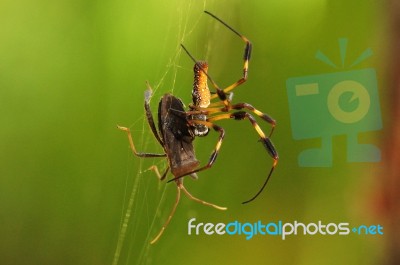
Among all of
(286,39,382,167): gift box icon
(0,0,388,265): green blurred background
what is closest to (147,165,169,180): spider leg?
(0,0,388,265): green blurred background

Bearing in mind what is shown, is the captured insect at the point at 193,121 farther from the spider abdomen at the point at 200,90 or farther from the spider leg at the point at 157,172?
the spider leg at the point at 157,172

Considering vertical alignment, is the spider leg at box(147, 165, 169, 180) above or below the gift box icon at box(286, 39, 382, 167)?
below

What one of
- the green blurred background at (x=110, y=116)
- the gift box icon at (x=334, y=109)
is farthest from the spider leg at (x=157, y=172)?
the gift box icon at (x=334, y=109)

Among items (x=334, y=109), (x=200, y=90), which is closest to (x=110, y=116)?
(x=200, y=90)

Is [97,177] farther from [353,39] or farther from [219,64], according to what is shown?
[353,39]

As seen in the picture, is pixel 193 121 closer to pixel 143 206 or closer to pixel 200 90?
pixel 200 90

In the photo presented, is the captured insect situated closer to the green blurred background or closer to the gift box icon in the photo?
the green blurred background
